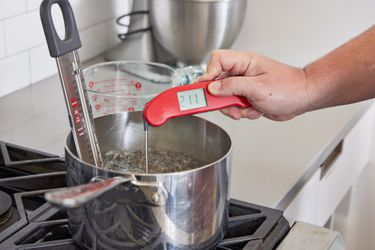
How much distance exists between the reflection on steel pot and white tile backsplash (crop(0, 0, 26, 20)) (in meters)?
0.52

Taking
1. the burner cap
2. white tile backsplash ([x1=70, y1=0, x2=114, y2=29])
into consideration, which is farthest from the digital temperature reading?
white tile backsplash ([x1=70, y1=0, x2=114, y2=29])

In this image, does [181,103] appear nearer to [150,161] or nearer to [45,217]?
[150,161]

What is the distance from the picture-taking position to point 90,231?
2.40 ft

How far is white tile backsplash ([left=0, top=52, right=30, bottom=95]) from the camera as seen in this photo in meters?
1.24

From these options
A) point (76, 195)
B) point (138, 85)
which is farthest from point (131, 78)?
point (76, 195)

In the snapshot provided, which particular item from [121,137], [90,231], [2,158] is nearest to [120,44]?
[2,158]

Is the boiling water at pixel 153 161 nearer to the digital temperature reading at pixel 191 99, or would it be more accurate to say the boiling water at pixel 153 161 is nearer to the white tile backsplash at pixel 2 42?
the digital temperature reading at pixel 191 99

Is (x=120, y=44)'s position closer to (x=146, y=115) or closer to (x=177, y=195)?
(x=146, y=115)

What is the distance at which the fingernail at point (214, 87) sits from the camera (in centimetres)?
83

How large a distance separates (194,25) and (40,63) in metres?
0.33

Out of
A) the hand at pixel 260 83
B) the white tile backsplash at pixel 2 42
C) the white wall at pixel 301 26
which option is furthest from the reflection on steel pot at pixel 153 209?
the white wall at pixel 301 26

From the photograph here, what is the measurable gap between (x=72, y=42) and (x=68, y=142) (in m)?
0.12

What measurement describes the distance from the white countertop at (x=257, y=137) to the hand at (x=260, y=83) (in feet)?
0.47

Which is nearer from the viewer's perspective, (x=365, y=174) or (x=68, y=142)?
(x=68, y=142)
